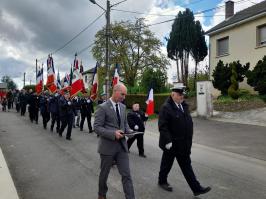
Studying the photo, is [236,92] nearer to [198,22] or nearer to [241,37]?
[241,37]

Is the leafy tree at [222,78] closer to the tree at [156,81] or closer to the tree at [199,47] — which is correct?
the tree at [156,81]

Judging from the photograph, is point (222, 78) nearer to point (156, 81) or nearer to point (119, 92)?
point (156, 81)

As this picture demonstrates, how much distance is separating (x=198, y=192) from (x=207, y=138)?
8.95 metres

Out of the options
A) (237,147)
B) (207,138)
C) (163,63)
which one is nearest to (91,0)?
(207,138)

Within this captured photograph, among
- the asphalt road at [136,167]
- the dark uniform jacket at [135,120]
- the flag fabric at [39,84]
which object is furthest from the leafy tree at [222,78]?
the dark uniform jacket at [135,120]

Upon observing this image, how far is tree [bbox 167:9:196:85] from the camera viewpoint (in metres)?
42.9

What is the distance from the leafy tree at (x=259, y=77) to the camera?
75.4 feet

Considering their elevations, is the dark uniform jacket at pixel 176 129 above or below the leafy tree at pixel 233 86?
below

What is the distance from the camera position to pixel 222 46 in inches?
1244

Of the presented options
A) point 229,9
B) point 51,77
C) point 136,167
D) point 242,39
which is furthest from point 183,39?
point 136,167

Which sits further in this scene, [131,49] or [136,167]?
[131,49]

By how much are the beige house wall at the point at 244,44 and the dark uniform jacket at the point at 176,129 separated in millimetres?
20431

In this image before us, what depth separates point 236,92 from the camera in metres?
24.6

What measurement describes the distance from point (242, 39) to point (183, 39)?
49.3 feet
